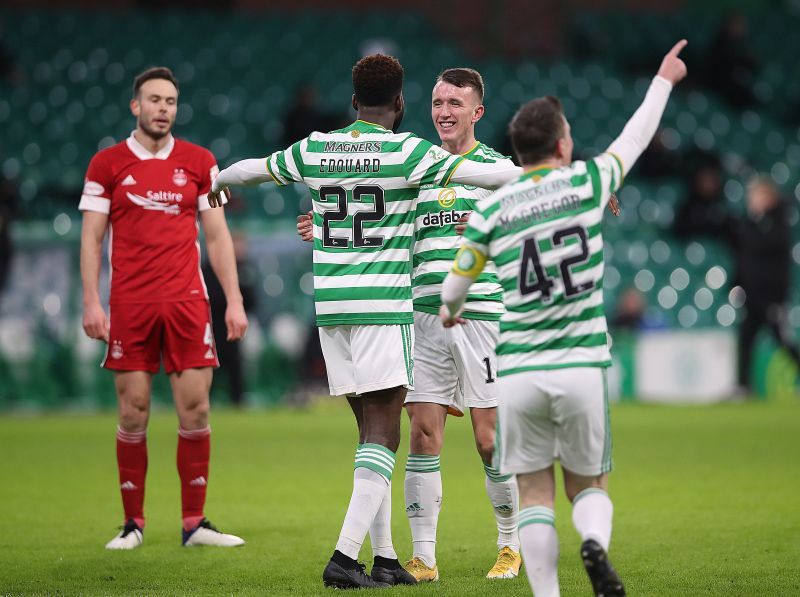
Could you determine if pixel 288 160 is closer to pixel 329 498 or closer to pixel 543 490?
pixel 543 490

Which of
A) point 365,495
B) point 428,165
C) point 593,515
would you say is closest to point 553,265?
point 593,515

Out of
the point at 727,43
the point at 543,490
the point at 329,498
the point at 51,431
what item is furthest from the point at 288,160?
the point at 727,43

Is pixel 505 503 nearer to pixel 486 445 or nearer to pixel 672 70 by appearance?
pixel 486 445

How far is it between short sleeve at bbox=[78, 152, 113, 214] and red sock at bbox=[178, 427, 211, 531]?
1288mm

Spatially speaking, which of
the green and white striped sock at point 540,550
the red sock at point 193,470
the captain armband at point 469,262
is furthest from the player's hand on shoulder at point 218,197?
the green and white striped sock at point 540,550

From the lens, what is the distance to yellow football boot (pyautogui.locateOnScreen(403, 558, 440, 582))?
18.2 feet

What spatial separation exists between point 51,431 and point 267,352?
379cm

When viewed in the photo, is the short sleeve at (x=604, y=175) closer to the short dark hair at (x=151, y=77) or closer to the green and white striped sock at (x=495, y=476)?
the green and white striped sock at (x=495, y=476)

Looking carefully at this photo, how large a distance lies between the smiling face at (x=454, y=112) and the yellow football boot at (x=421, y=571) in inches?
78.8

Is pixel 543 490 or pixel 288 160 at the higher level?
pixel 288 160

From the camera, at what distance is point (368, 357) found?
210 inches

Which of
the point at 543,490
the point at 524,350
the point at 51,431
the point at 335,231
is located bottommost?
the point at 51,431

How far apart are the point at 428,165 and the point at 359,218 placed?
1.28ft

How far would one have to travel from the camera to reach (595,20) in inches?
939
